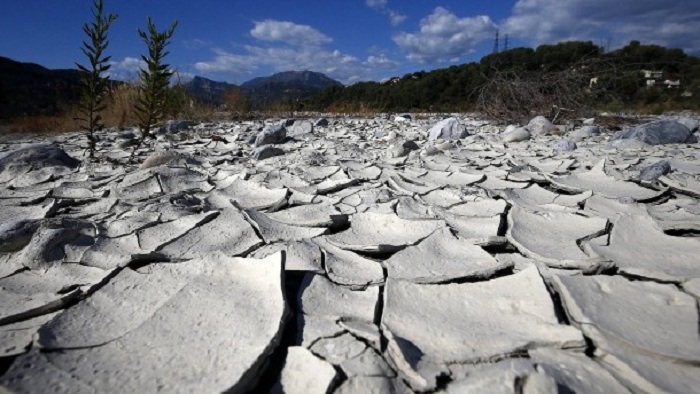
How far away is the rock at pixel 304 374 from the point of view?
723mm

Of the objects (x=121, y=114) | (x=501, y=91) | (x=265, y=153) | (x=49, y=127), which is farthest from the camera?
(x=49, y=127)

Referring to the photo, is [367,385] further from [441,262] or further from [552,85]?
[552,85]

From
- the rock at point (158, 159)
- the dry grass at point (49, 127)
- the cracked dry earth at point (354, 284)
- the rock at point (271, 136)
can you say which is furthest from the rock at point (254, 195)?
the dry grass at point (49, 127)

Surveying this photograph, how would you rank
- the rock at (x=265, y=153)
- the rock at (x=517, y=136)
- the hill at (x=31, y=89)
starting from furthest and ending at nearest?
1. the hill at (x=31, y=89)
2. the rock at (x=517, y=136)
3. the rock at (x=265, y=153)

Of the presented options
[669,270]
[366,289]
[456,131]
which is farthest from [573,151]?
[366,289]

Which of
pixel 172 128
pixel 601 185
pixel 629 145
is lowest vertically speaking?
pixel 601 185

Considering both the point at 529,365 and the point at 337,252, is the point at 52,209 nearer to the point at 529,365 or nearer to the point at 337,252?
the point at 337,252

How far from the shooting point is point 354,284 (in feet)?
3.63

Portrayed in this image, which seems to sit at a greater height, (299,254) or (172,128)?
(172,128)

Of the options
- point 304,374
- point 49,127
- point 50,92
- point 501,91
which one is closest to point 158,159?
point 304,374

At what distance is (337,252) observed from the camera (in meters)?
1.33

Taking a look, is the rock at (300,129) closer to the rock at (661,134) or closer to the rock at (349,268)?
the rock at (661,134)

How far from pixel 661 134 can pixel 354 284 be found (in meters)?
3.98

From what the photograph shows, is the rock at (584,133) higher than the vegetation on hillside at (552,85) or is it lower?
lower
